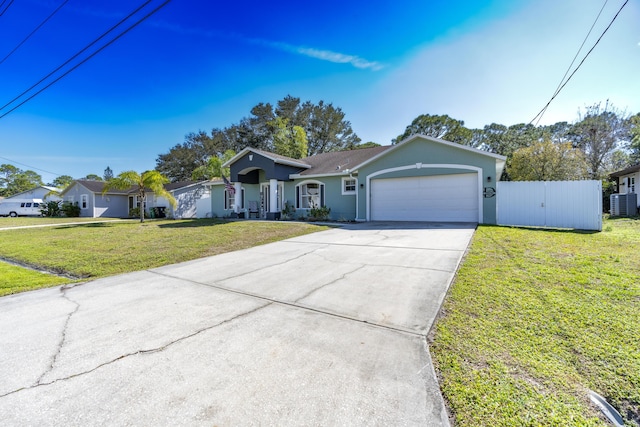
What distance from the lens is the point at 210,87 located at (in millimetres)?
16391

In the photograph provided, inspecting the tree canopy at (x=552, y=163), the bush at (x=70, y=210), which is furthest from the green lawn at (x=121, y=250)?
the bush at (x=70, y=210)

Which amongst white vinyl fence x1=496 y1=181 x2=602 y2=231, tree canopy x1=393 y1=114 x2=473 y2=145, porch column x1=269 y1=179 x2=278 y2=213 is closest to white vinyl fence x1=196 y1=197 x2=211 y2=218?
porch column x1=269 y1=179 x2=278 y2=213

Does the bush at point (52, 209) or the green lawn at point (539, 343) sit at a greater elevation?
the bush at point (52, 209)

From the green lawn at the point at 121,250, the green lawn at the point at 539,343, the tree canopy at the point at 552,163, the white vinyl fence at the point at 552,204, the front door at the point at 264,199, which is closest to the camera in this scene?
the green lawn at the point at 539,343

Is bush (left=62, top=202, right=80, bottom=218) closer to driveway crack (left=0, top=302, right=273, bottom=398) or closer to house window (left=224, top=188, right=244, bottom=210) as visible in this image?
house window (left=224, top=188, right=244, bottom=210)

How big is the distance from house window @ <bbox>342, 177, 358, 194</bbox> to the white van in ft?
124

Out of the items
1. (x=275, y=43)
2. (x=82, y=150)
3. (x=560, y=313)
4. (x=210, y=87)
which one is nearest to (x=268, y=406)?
(x=560, y=313)

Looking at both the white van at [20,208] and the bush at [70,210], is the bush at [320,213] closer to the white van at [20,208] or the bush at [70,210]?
the bush at [70,210]

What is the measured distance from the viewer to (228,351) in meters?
2.63

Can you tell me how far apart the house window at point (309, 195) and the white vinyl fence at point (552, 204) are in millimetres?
9116

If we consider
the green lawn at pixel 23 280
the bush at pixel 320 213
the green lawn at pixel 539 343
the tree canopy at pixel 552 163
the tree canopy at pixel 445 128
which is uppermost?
the tree canopy at pixel 445 128

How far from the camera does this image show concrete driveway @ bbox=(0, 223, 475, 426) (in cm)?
188

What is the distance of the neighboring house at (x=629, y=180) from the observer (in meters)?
17.5

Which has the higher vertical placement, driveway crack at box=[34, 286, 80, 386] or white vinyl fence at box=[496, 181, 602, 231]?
white vinyl fence at box=[496, 181, 602, 231]
